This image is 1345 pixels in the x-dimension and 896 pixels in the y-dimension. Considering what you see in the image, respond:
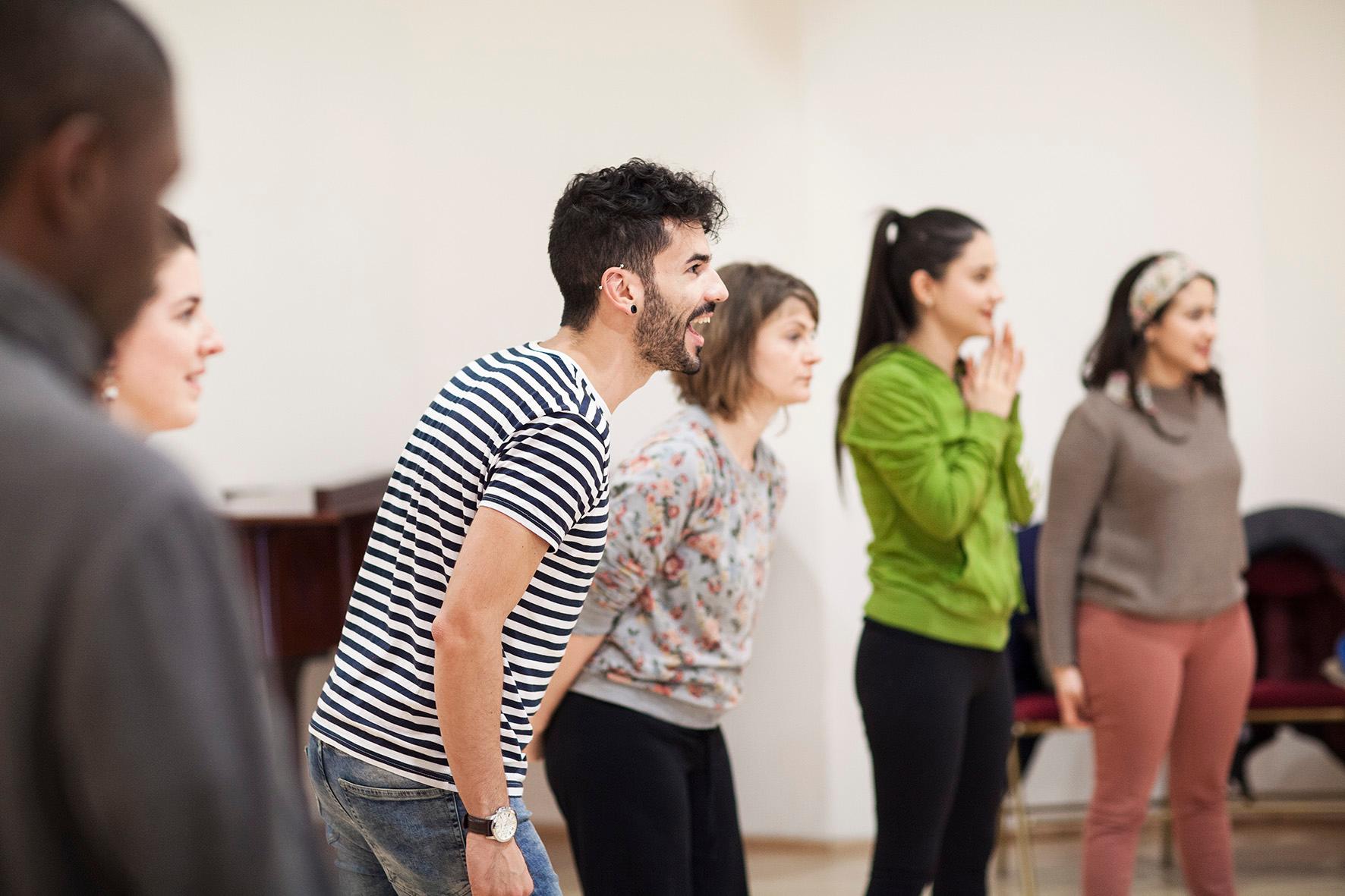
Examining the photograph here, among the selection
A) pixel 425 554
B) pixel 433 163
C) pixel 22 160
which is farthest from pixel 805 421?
pixel 22 160

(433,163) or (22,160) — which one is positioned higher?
(433,163)

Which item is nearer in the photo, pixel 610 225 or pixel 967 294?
pixel 610 225

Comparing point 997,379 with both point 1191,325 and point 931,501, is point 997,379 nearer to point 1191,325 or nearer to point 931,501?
point 931,501

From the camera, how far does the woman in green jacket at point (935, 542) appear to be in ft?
7.69

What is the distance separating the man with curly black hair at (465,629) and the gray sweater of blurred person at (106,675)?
0.75 metres

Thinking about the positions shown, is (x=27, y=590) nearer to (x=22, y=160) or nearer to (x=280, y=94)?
(x=22, y=160)

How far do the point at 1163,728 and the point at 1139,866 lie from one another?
1.33 m

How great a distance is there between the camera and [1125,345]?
296 cm

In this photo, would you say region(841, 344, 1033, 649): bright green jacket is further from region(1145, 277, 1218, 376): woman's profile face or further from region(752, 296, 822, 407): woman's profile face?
region(1145, 277, 1218, 376): woman's profile face

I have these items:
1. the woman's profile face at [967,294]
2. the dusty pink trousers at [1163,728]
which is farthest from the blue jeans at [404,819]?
the dusty pink trousers at [1163,728]

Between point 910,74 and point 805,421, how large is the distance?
3.78ft

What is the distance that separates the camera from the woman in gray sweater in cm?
275

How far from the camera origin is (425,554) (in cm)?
140

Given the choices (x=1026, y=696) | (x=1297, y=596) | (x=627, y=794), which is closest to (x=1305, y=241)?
(x=1297, y=596)
